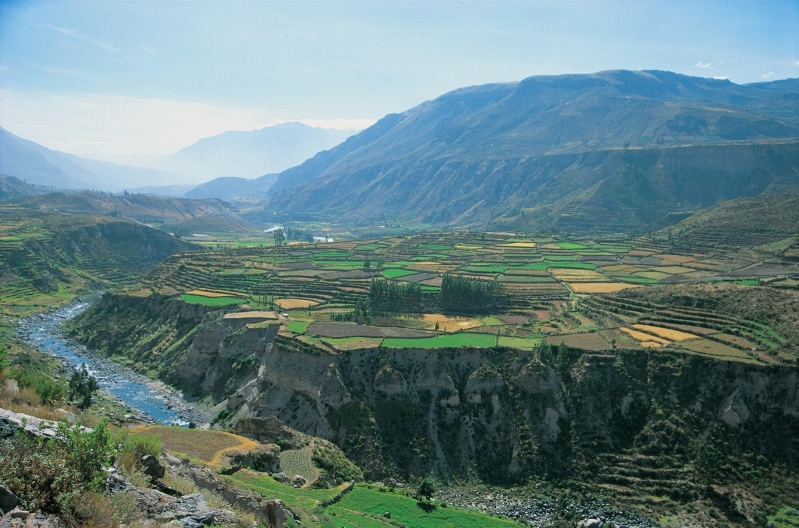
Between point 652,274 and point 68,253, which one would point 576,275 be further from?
point 68,253

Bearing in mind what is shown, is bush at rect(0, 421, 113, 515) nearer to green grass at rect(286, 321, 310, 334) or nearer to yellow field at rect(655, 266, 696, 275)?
green grass at rect(286, 321, 310, 334)

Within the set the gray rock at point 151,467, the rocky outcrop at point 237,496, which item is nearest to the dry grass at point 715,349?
the rocky outcrop at point 237,496

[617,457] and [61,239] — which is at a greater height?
[61,239]

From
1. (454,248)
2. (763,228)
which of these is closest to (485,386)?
(454,248)

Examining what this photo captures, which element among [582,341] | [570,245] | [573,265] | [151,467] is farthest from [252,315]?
[570,245]

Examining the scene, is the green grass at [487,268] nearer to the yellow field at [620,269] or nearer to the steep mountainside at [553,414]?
the yellow field at [620,269]

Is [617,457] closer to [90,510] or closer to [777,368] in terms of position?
[777,368]

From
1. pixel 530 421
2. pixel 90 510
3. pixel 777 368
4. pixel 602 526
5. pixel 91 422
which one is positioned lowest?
pixel 602 526
